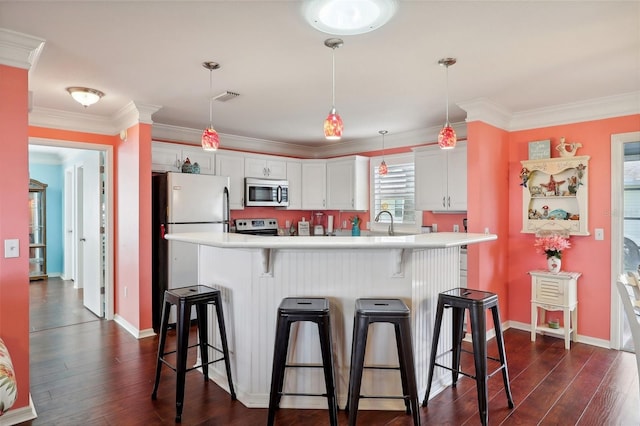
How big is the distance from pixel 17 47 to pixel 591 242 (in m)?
4.91

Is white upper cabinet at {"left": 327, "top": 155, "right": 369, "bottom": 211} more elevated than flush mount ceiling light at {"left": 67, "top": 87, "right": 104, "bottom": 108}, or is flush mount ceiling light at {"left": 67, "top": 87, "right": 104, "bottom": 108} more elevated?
flush mount ceiling light at {"left": 67, "top": 87, "right": 104, "bottom": 108}

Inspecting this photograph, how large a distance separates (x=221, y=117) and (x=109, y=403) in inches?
117

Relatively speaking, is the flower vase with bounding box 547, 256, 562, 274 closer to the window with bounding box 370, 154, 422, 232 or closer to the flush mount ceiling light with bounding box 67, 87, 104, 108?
the window with bounding box 370, 154, 422, 232

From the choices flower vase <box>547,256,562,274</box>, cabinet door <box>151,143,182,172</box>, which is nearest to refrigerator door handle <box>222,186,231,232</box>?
cabinet door <box>151,143,182,172</box>

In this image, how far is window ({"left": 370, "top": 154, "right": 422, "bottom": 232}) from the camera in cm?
519

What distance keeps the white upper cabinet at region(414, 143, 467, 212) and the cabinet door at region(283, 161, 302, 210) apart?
197cm

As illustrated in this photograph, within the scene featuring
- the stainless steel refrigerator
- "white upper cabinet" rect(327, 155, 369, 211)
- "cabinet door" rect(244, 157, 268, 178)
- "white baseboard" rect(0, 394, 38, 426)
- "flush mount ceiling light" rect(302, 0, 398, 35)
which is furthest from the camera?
"white upper cabinet" rect(327, 155, 369, 211)

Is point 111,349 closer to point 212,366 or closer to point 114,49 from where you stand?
point 212,366

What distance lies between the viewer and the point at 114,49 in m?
2.47

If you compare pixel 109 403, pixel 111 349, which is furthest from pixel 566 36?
pixel 111 349

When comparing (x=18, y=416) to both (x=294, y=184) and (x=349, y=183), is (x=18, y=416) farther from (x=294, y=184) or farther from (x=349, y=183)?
(x=349, y=183)

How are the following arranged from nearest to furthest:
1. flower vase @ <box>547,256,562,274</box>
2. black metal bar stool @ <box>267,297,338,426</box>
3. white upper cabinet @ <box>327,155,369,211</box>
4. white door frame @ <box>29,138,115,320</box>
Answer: black metal bar stool @ <box>267,297,338,426</box> < flower vase @ <box>547,256,562,274</box> < white door frame @ <box>29,138,115,320</box> < white upper cabinet @ <box>327,155,369,211</box>

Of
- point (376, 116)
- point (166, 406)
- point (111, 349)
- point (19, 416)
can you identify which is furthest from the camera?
point (376, 116)

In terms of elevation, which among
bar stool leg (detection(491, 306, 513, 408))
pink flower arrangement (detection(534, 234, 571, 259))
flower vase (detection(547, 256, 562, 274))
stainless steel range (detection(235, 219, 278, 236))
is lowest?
bar stool leg (detection(491, 306, 513, 408))
